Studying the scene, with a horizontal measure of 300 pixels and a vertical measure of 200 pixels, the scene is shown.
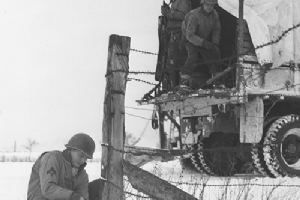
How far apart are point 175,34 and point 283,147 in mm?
2784

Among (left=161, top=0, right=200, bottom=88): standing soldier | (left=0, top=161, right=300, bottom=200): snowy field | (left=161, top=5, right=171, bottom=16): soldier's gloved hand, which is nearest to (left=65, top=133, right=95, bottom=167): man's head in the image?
(left=0, top=161, right=300, bottom=200): snowy field

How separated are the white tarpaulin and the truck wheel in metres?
1.00

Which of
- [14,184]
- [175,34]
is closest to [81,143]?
[175,34]

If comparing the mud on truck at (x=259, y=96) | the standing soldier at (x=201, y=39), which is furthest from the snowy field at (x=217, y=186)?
the standing soldier at (x=201, y=39)

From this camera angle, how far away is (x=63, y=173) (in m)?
5.50

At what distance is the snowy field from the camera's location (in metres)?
7.10

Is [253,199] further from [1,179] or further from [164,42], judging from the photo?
[1,179]

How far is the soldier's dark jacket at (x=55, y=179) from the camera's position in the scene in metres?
5.30

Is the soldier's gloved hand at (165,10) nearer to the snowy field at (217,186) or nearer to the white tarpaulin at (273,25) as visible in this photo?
the white tarpaulin at (273,25)

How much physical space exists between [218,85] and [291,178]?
6.16ft

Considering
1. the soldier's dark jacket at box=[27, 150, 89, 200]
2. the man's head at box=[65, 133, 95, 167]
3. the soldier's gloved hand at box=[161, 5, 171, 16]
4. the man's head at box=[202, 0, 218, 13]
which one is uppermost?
the soldier's gloved hand at box=[161, 5, 171, 16]

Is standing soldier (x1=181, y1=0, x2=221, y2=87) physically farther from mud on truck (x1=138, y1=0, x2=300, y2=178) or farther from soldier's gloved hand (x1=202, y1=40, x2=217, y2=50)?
mud on truck (x1=138, y1=0, x2=300, y2=178)

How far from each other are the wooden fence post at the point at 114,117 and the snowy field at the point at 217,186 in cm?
113

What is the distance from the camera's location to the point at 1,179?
12.5 meters
